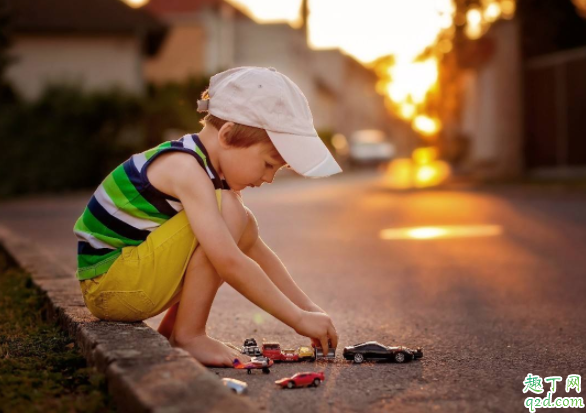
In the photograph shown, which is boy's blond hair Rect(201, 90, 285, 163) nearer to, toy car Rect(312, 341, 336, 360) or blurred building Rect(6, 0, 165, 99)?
toy car Rect(312, 341, 336, 360)

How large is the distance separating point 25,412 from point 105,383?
0.98 feet

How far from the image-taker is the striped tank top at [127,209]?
3.26m

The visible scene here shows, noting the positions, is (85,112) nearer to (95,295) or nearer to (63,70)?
(63,70)

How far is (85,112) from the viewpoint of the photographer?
20719mm

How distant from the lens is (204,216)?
10.2ft

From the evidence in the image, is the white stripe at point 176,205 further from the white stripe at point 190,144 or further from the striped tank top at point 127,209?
the white stripe at point 190,144

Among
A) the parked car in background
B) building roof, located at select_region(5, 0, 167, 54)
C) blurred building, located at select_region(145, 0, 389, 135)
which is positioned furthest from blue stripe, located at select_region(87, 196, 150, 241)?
the parked car in background

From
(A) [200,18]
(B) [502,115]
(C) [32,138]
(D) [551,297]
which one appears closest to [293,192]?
(B) [502,115]

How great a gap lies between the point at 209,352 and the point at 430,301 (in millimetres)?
2195

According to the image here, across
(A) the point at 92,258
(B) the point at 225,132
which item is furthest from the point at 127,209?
(B) the point at 225,132

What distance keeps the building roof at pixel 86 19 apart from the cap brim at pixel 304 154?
23305 millimetres

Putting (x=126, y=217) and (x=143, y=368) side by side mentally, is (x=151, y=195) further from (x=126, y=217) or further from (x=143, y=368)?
(x=143, y=368)

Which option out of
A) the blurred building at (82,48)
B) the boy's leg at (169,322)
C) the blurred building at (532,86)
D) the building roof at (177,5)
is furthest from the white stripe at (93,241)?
the building roof at (177,5)

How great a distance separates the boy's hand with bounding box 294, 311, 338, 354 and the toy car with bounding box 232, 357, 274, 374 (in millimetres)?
166
